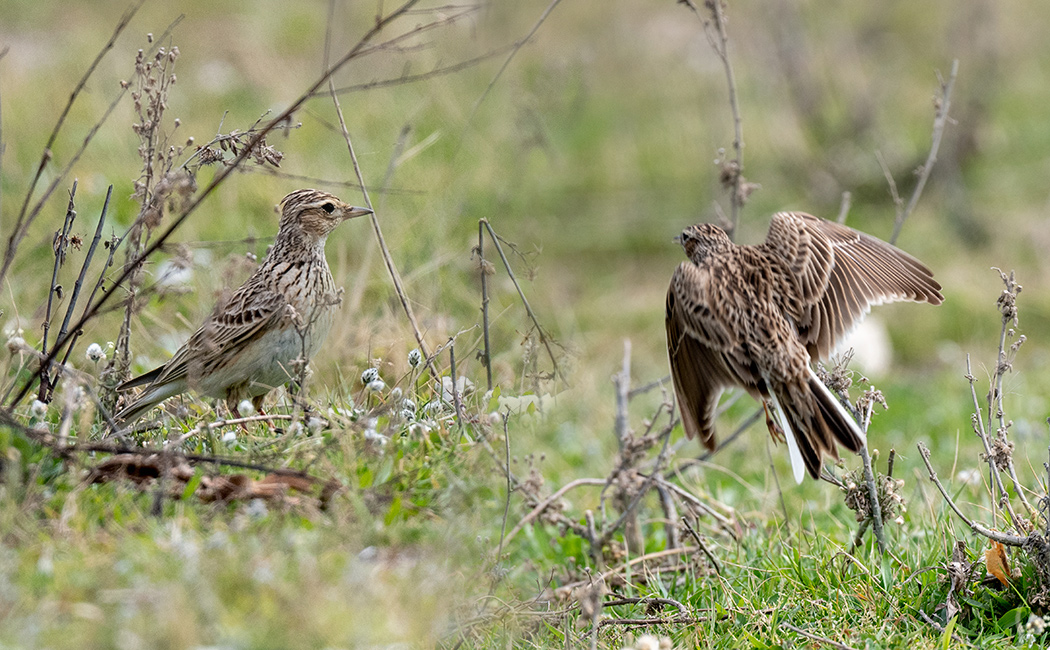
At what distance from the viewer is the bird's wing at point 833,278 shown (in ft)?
15.0

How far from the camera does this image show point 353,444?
4.00 meters

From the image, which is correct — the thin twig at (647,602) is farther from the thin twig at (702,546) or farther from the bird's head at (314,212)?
the bird's head at (314,212)

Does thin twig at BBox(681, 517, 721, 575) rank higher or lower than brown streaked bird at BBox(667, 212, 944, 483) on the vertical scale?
lower

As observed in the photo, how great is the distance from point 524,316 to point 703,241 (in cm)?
203

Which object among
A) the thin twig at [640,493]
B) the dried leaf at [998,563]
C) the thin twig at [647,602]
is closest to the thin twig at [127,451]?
the thin twig at [647,602]

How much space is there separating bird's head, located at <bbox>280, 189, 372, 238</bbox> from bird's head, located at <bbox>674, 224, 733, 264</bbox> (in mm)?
1459

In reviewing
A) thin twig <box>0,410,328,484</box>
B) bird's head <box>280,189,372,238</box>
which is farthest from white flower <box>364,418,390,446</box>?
bird's head <box>280,189,372,238</box>

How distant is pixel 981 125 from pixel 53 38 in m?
10.5

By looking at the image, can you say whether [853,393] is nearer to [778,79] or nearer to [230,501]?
[230,501]

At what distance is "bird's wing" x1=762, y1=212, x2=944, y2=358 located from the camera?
15.0 ft

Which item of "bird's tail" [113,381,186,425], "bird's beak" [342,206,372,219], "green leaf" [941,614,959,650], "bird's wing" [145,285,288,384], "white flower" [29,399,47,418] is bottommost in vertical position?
"green leaf" [941,614,959,650]

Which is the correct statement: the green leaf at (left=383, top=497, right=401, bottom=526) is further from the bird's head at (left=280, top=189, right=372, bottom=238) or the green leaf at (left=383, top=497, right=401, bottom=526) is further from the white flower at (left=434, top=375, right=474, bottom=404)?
the bird's head at (left=280, top=189, right=372, bottom=238)

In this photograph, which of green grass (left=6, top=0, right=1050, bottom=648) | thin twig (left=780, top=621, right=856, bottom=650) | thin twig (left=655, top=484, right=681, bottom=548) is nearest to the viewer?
green grass (left=6, top=0, right=1050, bottom=648)

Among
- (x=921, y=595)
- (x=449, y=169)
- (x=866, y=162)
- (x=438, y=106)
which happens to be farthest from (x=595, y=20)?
(x=921, y=595)
